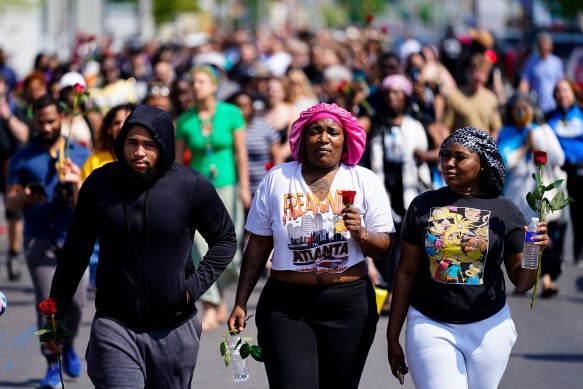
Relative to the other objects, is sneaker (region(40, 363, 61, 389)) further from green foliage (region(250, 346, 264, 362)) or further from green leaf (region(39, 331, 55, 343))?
green foliage (region(250, 346, 264, 362))

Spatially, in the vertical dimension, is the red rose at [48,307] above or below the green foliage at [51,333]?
above

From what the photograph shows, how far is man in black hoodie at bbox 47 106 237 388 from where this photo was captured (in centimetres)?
468

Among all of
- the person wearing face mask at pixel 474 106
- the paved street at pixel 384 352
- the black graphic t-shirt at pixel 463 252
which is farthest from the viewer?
the person wearing face mask at pixel 474 106

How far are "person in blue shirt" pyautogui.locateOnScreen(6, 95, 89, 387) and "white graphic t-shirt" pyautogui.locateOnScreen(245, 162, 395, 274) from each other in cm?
230

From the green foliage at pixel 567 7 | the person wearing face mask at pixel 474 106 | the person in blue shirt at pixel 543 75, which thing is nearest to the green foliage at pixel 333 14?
the green foliage at pixel 567 7

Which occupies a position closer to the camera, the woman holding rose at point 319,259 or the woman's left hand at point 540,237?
the woman's left hand at point 540,237

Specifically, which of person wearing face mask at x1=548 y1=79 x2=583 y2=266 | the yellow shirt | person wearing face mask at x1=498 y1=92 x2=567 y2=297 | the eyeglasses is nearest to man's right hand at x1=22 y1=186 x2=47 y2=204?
the yellow shirt

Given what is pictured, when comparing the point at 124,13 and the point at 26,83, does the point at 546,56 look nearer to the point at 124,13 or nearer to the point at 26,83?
the point at 26,83

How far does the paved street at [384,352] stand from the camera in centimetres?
736

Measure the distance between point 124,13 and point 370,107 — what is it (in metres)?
60.3

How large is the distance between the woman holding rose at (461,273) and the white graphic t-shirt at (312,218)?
205 millimetres

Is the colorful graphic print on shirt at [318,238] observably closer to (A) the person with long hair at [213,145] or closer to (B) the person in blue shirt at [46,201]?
(B) the person in blue shirt at [46,201]

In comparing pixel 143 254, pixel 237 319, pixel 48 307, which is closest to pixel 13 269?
pixel 48 307

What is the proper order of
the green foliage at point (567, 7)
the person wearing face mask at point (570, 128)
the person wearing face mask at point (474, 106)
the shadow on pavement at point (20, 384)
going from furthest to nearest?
the green foliage at point (567, 7) < the person wearing face mask at point (474, 106) < the person wearing face mask at point (570, 128) < the shadow on pavement at point (20, 384)
